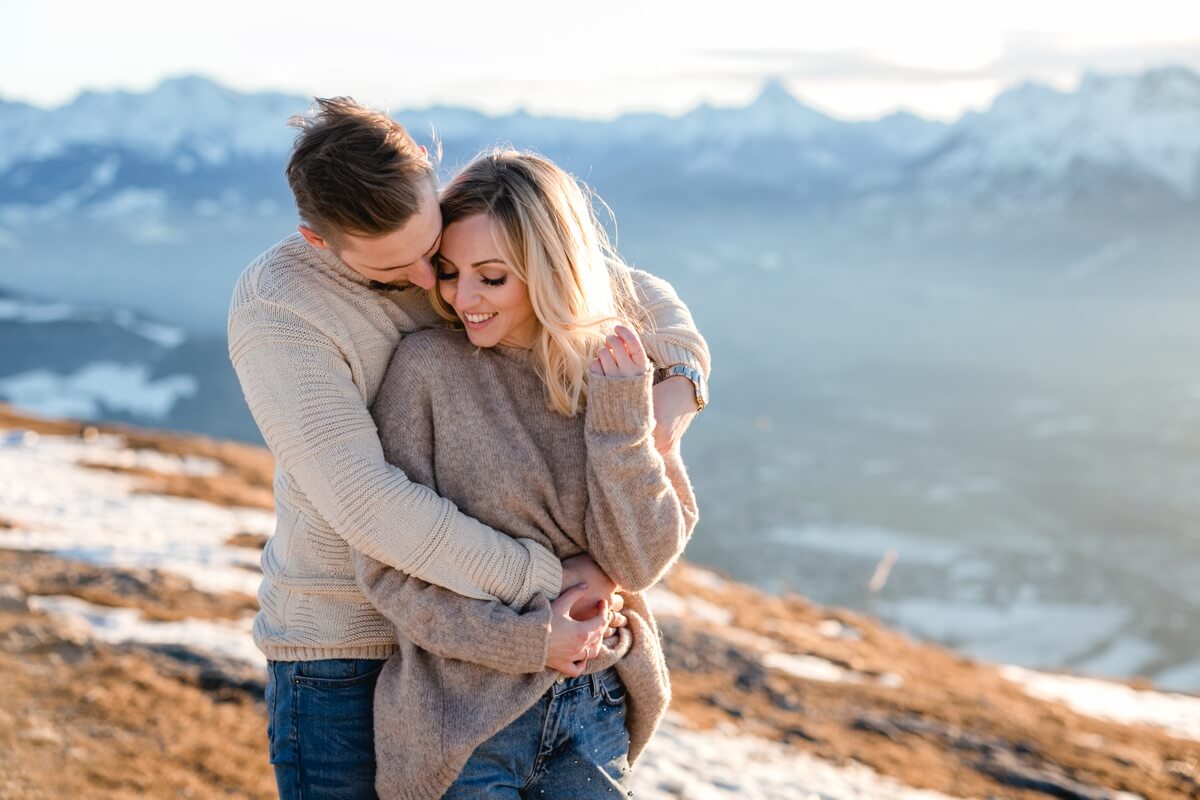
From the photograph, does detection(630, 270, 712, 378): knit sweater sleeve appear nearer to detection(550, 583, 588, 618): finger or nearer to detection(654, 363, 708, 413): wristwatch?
detection(654, 363, 708, 413): wristwatch

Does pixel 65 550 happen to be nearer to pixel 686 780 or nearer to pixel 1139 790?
pixel 686 780

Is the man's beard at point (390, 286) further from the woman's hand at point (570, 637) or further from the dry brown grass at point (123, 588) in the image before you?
the dry brown grass at point (123, 588)

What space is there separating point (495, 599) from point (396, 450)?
2.00 feet

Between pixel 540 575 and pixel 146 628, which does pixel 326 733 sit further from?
pixel 146 628

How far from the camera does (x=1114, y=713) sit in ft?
60.6

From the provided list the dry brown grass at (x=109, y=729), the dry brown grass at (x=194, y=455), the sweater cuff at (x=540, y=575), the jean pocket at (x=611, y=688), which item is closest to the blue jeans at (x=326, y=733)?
the sweater cuff at (x=540, y=575)

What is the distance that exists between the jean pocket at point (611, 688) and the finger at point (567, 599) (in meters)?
0.32

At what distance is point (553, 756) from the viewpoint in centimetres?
320

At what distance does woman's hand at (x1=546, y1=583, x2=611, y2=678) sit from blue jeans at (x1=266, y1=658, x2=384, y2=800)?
0.75 metres

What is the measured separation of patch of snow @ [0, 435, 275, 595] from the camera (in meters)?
14.1

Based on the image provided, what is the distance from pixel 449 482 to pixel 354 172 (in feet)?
3.52

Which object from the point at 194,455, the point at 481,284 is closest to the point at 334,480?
the point at 481,284

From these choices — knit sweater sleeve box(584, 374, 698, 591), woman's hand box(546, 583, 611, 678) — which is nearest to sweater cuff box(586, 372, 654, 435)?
knit sweater sleeve box(584, 374, 698, 591)

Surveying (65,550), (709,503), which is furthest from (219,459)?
(709,503)
